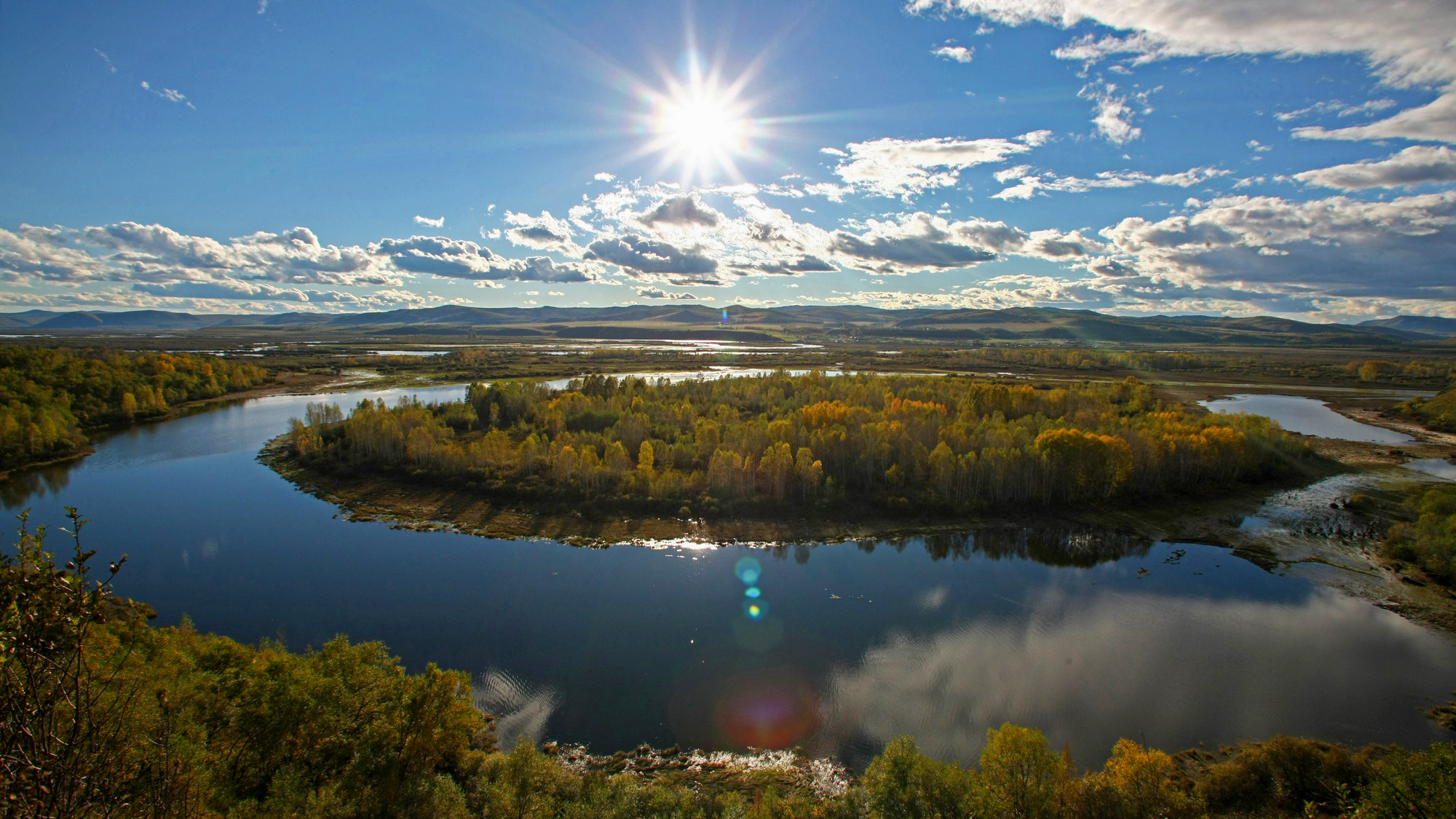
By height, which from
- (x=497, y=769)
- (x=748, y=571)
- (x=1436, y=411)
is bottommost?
(x=748, y=571)

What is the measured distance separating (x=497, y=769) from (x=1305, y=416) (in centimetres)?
10288

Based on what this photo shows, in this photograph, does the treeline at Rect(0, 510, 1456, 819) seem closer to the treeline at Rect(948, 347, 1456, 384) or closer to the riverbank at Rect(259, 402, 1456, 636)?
the riverbank at Rect(259, 402, 1456, 636)

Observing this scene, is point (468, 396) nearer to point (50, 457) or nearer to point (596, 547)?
point (50, 457)

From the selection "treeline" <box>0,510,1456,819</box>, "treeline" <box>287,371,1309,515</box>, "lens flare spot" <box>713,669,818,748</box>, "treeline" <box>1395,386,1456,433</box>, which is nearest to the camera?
"treeline" <box>0,510,1456,819</box>

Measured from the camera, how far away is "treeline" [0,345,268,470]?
50.9 metres

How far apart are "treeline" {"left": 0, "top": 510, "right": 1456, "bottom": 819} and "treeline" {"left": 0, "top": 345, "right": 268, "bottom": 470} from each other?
163 ft

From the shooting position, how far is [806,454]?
141ft

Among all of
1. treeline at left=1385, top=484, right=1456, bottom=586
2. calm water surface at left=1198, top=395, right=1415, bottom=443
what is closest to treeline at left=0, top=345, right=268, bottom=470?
treeline at left=1385, top=484, right=1456, bottom=586

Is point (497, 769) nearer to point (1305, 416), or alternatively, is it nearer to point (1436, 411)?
point (1305, 416)

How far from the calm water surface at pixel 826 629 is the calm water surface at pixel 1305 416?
44350 mm

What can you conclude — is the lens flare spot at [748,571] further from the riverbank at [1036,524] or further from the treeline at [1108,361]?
the treeline at [1108,361]

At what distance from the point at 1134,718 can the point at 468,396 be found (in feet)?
211

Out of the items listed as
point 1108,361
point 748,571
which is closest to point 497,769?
point 748,571

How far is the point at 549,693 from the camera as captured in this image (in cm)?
2236
